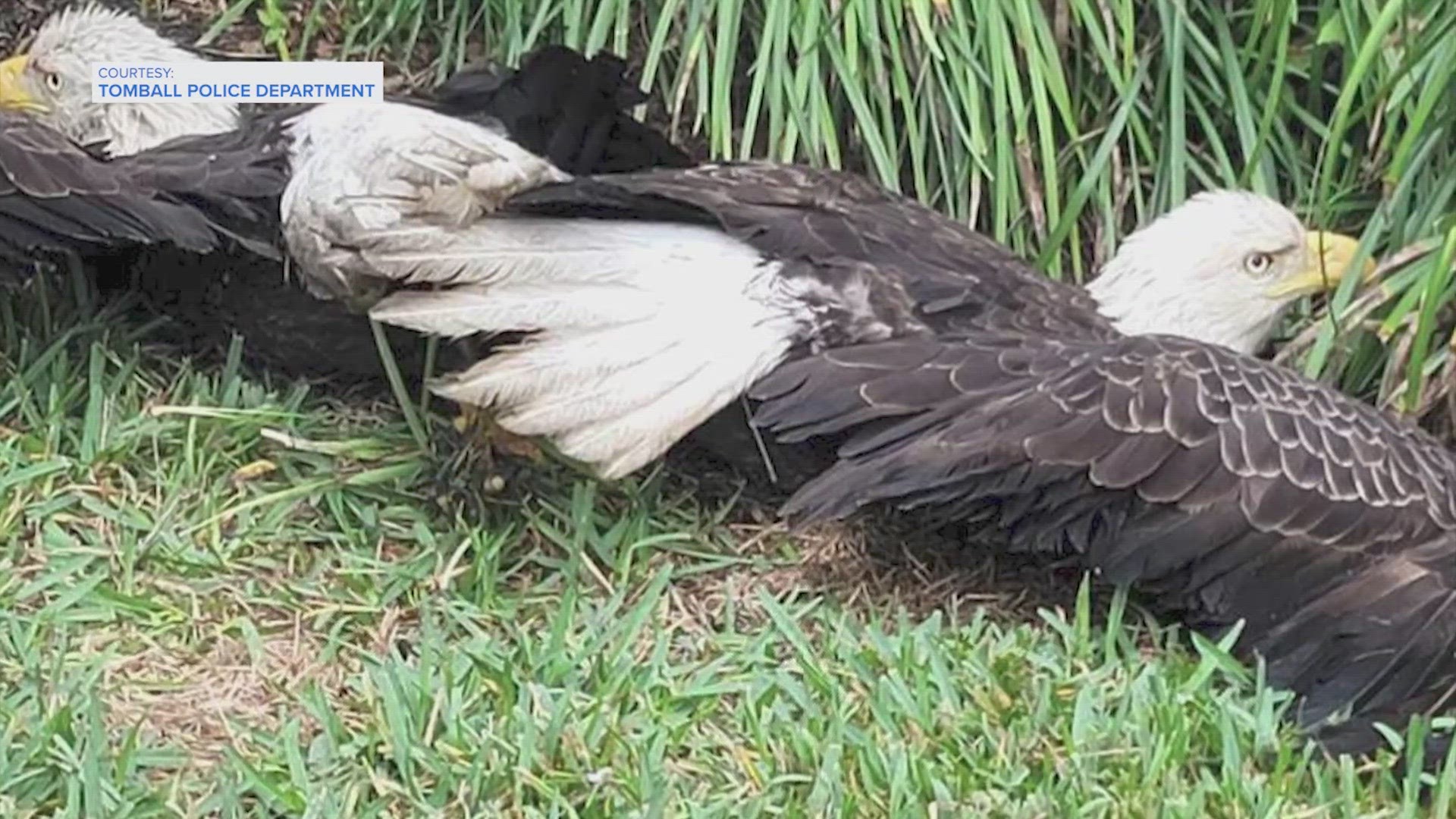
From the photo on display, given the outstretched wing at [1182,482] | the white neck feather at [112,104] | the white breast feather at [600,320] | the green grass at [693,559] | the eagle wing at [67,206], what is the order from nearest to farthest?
1. the green grass at [693,559]
2. the outstretched wing at [1182,482]
3. the white breast feather at [600,320]
4. the eagle wing at [67,206]
5. the white neck feather at [112,104]

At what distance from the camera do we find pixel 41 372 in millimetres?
4043

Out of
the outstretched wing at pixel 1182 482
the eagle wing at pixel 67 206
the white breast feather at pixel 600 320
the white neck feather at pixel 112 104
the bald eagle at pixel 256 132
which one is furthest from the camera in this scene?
the white neck feather at pixel 112 104

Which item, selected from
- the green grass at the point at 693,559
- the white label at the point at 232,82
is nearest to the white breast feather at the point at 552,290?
the green grass at the point at 693,559

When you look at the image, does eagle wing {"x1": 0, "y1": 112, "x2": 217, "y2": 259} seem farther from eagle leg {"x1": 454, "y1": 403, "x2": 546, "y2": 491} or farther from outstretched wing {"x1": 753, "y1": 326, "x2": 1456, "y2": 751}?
outstretched wing {"x1": 753, "y1": 326, "x2": 1456, "y2": 751}

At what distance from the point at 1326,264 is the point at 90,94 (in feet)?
7.56

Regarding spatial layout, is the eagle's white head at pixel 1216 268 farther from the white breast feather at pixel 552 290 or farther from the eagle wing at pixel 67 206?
the eagle wing at pixel 67 206

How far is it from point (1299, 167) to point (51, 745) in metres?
2.56

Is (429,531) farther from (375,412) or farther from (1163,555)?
(1163,555)

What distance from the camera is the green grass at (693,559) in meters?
3.10

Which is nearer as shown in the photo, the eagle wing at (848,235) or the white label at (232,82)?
the eagle wing at (848,235)

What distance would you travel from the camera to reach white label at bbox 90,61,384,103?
4320 millimetres

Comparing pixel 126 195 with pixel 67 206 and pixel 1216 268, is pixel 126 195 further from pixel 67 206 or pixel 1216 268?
pixel 1216 268

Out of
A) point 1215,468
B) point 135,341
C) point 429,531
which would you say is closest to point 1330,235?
point 1215,468

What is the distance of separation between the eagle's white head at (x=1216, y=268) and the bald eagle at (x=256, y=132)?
2.85 feet
